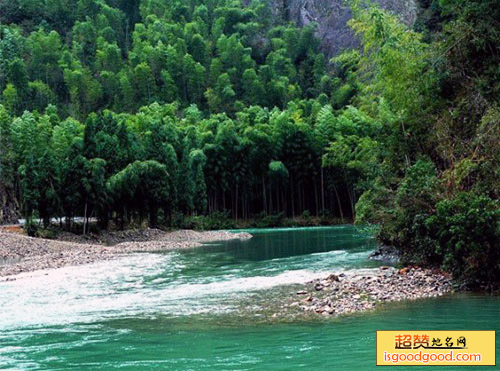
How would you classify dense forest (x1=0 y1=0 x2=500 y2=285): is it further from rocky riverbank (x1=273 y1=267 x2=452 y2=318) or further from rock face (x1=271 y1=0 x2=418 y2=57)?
rock face (x1=271 y1=0 x2=418 y2=57)

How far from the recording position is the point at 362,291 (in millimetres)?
14422

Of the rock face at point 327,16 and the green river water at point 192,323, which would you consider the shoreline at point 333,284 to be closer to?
the green river water at point 192,323

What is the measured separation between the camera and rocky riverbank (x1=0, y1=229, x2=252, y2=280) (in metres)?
25.6

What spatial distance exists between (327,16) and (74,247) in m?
86.7

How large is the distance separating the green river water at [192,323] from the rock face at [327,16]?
88198mm

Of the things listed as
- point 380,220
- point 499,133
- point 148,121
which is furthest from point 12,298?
point 148,121

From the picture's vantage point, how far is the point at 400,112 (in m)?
21.8

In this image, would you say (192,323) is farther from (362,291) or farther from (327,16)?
(327,16)

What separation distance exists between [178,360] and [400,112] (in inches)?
590

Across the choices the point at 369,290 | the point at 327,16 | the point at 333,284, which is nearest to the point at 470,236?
the point at 369,290

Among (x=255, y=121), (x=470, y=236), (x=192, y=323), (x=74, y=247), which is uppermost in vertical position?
(x=255, y=121)

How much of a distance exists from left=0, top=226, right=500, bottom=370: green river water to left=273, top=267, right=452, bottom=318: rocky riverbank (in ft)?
1.89

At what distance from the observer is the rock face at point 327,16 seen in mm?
103125

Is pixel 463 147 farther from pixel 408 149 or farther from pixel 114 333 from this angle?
pixel 114 333
